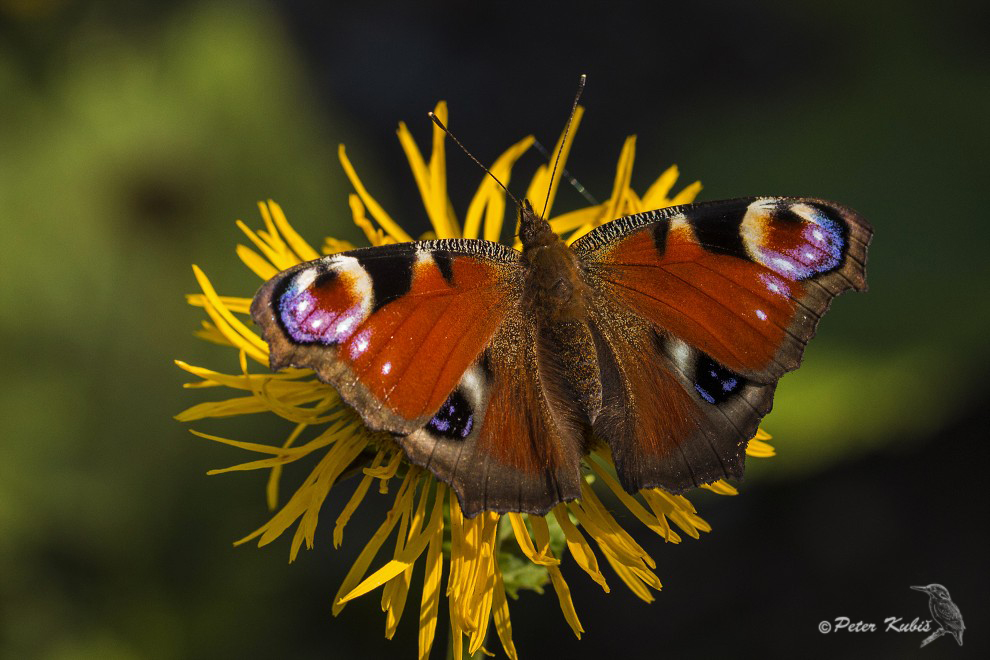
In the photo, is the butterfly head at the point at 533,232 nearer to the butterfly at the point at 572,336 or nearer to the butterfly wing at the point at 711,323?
the butterfly at the point at 572,336

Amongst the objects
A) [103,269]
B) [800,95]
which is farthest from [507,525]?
[800,95]

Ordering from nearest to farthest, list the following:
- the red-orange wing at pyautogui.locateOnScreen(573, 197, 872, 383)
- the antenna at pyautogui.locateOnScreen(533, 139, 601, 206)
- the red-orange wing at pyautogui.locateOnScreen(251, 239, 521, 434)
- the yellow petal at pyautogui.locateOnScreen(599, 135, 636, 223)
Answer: the red-orange wing at pyautogui.locateOnScreen(251, 239, 521, 434) → the red-orange wing at pyautogui.locateOnScreen(573, 197, 872, 383) → the antenna at pyautogui.locateOnScreen(533, 139, 601, 206) → the yellow petal at pyautogui.locateOnScreen(599, 135, 636, 223)

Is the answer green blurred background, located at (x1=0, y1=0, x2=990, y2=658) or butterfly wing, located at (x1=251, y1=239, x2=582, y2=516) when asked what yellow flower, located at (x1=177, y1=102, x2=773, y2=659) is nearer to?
butterfly wing, located at (x1=251, y1=239, x2=582, y2=516)

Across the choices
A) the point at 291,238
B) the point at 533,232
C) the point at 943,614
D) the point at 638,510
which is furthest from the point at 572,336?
the point at 943,614

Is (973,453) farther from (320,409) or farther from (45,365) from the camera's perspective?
(45,365)

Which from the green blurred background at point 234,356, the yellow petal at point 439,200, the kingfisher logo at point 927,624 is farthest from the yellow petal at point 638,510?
the kingfisher logo at point 927,624

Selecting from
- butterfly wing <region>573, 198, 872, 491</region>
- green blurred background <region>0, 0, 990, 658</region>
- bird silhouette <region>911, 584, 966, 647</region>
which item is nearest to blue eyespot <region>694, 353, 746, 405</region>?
butterfly wing <region>573, 198, 872, 491</region>
